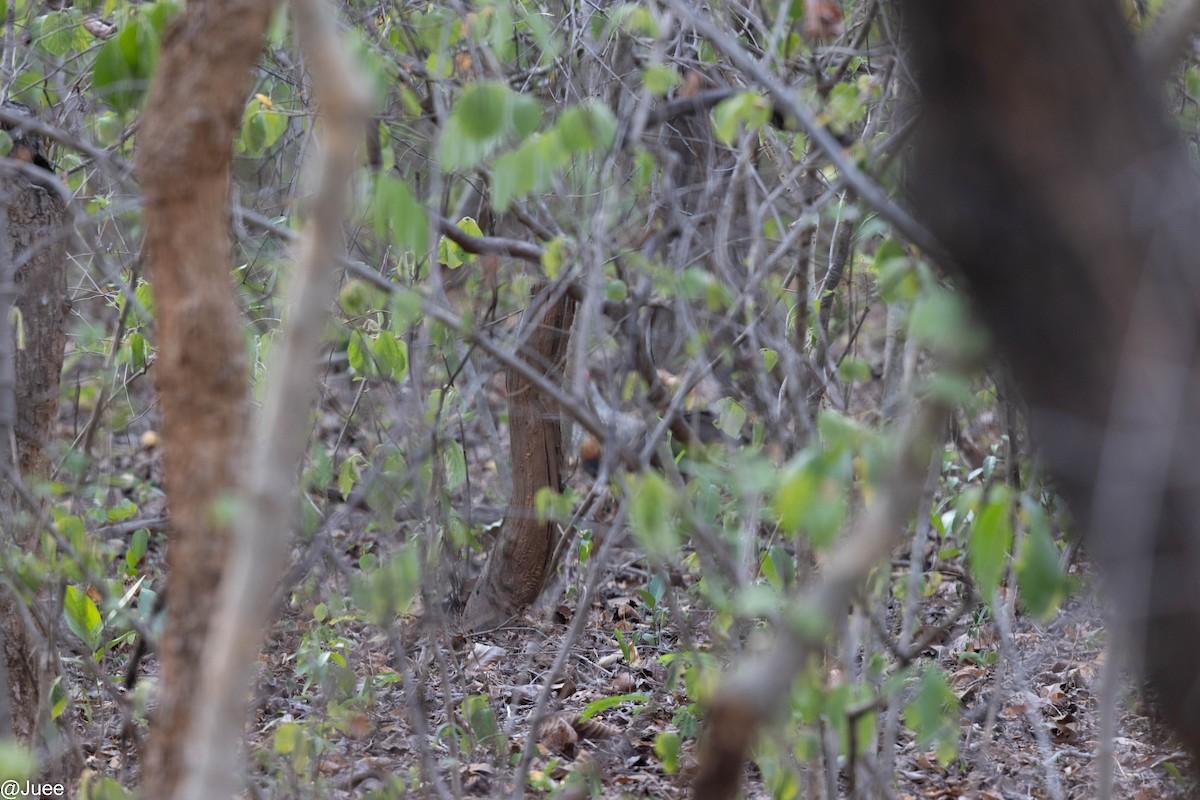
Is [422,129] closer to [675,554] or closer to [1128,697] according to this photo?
[675,554]

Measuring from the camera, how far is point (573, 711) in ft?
11.6

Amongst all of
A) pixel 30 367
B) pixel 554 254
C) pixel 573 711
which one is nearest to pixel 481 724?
pixel 573 711

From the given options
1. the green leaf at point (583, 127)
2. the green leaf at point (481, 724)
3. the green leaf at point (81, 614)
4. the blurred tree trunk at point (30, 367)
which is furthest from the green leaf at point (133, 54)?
the green leaf at point (481, 724)

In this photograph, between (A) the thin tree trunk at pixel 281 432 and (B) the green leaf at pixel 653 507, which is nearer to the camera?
(A) the thin tree trunk at pixel 281 432

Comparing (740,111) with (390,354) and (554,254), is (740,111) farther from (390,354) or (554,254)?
(390,354)

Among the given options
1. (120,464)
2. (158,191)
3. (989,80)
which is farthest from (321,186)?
(120,464)

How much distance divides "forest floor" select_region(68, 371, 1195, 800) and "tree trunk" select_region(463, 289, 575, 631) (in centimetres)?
11

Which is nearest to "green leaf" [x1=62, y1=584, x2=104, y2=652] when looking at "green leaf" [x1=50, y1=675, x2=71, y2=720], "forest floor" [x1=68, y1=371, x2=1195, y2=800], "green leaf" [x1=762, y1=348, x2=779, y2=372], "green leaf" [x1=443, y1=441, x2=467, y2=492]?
"green leaf" [x1=50, y1=675, x2=71, y2=720]

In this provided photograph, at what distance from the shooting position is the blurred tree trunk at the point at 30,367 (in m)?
2.93

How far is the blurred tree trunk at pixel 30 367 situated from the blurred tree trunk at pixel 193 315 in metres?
1.37

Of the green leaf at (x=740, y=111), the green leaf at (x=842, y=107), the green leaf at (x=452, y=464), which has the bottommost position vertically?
the green leaf at (x=452, y=464)

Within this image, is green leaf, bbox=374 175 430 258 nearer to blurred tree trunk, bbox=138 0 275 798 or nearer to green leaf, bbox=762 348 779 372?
blurred tree trunk, bbox=138 0 275 798

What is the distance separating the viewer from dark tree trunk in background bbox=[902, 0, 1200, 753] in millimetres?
1468

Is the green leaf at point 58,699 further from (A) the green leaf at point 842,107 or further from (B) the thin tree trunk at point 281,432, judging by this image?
(A) the green leaf at point 842,107
